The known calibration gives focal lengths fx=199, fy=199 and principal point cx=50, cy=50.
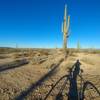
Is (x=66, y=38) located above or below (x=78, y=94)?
above

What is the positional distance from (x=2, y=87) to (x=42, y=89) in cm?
175

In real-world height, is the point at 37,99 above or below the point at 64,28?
below

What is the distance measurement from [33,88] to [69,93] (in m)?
1.68

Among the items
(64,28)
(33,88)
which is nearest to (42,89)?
(33,88)

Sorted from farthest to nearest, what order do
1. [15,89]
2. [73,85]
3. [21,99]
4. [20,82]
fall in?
1. [20,82]
2. [73,85]
3. [15,89]
4. [21,99]

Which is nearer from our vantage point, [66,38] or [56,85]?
[56,85]

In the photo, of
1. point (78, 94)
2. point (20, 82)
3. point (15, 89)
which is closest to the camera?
point (78, 94)

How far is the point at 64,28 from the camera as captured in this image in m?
20.6

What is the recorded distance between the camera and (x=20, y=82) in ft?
32.3

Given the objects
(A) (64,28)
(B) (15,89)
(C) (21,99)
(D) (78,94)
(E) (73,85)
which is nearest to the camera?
(C) (21,99)

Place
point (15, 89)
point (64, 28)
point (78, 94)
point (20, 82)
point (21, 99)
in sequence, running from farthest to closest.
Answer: point (64, 28) < point (20, 82) < point (15, 89) < point (78, 94) < point (21, 99)

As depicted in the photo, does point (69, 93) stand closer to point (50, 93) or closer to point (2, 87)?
point (50, 93)

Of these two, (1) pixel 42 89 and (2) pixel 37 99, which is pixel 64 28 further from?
(2) pixel 37 99

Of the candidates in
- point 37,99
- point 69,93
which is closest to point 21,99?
point 37,99
